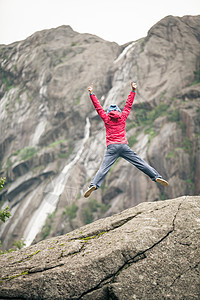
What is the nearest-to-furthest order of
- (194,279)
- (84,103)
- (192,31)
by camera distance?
(194,279) → (192,31) → (84,103)

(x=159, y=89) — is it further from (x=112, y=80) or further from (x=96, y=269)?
(x=96, y=269)

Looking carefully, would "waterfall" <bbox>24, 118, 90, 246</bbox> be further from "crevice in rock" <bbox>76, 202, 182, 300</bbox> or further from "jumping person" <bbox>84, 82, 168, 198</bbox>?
"crevice in rock" <bbox>76, 202, 182, 300</bbox>

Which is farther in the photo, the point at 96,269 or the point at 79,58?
the point at 79,58

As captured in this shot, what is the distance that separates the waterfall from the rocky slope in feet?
0.52

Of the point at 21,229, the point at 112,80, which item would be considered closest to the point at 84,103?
the point at 112,80

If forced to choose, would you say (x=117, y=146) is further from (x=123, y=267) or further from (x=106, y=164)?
(x=123, y=267)

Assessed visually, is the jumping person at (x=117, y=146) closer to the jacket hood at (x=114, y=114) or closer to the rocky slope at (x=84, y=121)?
the jacket hood at (x=114, y=114)

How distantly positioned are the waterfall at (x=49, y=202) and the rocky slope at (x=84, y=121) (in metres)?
0.16

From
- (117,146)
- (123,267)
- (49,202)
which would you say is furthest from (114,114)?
(49,202)

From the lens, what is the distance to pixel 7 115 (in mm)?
53938

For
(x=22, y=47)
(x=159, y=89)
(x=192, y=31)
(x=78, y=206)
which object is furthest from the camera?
(x=22, y=47)

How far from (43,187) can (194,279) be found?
39500 mm

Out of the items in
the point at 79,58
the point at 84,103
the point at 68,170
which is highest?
the point at 79,58

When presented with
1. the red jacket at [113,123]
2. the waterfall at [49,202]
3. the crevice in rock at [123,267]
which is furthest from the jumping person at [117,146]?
the waterfall at [49,202]
